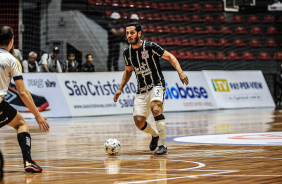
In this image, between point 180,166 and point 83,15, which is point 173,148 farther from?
point 83,15

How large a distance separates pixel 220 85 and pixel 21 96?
2018 centimetres

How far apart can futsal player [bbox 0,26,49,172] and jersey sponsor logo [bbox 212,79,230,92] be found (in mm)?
19624

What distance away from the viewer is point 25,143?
5855 mm

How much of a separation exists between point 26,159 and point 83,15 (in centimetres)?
1998

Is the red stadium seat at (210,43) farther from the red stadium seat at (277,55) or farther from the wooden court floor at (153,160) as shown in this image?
the wooden court floor at (153,160)

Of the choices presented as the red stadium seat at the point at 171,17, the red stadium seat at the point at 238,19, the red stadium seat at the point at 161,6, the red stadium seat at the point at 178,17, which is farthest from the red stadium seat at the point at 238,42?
the red stadium seat at the point at 161,6

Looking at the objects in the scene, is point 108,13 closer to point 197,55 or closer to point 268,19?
point 197,55

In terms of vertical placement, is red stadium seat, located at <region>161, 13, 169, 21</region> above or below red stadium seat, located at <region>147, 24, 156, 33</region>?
above

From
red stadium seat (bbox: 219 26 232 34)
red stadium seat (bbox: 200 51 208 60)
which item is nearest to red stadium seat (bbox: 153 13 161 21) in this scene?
red stadium seat (bbox: 200 51 208 60)

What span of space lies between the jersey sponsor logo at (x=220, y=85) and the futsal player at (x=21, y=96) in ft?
64.4

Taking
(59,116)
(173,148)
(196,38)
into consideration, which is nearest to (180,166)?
(173,148)

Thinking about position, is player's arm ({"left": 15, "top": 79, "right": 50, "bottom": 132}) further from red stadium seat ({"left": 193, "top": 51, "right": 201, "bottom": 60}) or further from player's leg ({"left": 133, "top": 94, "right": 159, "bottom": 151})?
red stadium seat ({"left": 193, "top": 51, "right": 201, "bottom": 60})

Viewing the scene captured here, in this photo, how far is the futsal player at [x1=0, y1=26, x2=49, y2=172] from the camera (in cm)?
567

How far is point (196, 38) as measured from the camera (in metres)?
28.8
